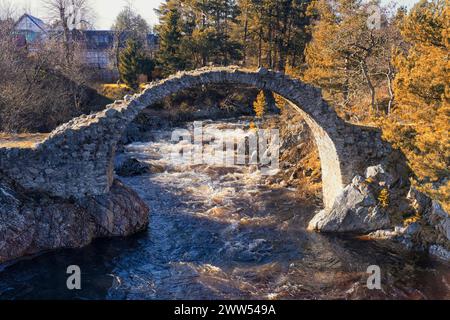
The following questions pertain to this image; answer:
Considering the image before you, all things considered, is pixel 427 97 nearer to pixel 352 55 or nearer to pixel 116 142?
pixel 352 55

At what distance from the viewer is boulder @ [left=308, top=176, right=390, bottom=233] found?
1455 centimetres

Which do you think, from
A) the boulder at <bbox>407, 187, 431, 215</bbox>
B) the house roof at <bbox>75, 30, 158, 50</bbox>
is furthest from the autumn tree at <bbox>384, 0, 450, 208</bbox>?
the house roof at <bbox>75, 30, 158, 50</bbox>

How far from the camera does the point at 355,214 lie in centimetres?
1477

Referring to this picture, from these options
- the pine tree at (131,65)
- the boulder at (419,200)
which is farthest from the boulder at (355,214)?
the pine tree at (131,65)

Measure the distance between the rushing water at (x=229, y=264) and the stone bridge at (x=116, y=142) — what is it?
2.45m

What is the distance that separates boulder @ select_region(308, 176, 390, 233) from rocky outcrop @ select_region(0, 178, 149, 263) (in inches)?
284

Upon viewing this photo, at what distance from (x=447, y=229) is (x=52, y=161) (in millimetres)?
13819

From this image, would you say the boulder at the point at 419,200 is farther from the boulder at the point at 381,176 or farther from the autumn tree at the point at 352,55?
the autumn tree at the point at 352,55

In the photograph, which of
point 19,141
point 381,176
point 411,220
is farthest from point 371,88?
point 19,141

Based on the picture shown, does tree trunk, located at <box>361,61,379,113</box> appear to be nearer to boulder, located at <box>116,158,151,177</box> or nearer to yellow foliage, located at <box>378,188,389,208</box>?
yellow foliage, located at <box>378,188,389,208</box>

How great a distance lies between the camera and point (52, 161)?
45.7 feet

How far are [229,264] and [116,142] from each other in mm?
6121
